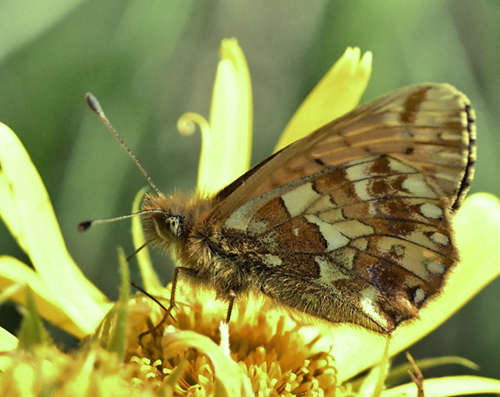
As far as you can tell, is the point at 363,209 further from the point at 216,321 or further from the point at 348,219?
the point at 216,321

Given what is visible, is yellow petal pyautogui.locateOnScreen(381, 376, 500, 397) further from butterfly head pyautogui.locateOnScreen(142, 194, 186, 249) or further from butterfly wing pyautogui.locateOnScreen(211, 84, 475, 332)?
A: butterfly head pyautogui.locateOnScreen(142, 194, 186, 249)

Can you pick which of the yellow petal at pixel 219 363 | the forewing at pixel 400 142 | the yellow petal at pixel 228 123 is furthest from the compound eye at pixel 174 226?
the yellow petal at pixel 228 123

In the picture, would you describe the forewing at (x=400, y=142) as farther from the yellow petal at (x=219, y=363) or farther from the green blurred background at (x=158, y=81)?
the green blurred background at (x=158, y=81)

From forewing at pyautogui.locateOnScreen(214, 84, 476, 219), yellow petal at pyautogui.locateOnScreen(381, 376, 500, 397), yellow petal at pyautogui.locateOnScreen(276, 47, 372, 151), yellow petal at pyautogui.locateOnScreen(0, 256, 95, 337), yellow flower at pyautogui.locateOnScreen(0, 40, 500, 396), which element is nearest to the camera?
yellow flower at pyautogui.locateOnScreen(0, 40, 500, 396)

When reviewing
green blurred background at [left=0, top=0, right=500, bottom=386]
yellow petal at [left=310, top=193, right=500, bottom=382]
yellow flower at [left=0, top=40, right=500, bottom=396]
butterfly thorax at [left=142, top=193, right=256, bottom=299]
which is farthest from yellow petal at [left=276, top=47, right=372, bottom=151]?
butterfly thorax at [left=142, top=193, right=256, bottom=299]

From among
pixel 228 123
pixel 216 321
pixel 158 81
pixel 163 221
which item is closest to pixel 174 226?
pixel 163 221

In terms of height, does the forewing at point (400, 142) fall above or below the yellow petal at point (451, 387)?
above

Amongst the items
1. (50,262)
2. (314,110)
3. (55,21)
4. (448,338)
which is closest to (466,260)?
(448,338)
